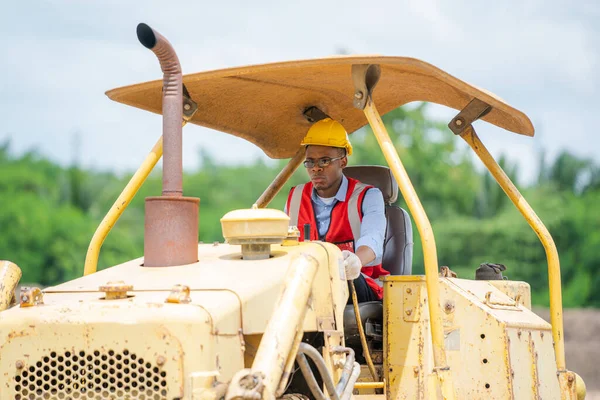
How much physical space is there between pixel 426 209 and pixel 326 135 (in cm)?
2865

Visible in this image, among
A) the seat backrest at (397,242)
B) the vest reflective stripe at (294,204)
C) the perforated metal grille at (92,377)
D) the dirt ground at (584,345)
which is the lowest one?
the dirt ground at (584,345)

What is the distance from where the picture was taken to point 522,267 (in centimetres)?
3086

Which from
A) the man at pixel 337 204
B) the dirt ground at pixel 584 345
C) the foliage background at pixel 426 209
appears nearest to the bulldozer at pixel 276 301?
the man at pixel 337 204

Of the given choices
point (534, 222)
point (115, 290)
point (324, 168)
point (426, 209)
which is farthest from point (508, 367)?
point (426, 209)

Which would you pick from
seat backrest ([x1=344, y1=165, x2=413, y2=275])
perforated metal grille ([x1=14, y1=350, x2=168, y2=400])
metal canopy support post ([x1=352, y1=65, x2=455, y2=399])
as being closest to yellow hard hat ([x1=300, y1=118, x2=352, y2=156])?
seat backrest ([x1=344, y1=165, x2=413, y2=275])

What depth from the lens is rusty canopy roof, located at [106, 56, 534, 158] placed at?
5.75 m

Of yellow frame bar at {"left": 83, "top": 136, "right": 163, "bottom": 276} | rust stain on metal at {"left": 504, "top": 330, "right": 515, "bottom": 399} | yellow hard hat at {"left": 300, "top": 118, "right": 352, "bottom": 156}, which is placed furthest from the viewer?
yellow hard hat at {"left": 300, "top": 118, "right": 352, "bottom": 156}

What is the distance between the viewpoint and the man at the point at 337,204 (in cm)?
644

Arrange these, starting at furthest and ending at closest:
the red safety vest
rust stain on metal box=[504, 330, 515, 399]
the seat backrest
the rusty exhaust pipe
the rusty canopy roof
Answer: the seat backrest < the red safety vest < rust stain on metal box=[504, 330, 515, 399] < the rusty canopy roof < the rusty exhaust pipe

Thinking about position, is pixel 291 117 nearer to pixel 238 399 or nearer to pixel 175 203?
pixel 175 203

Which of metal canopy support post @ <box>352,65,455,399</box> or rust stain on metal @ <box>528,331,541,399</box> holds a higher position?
metal canopy support post @ <box>352,65,455,399</box>

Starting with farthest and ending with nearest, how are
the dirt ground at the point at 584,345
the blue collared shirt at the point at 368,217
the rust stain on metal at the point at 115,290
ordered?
the dirt ground at the point at 584,345
the blue collared shirt at the point at 368,217
the rust stain on metal at the point at 115,290

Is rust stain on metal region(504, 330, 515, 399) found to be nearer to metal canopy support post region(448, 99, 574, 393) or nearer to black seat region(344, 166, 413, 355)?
metal canopy support post region(448, 99, 574, 393)

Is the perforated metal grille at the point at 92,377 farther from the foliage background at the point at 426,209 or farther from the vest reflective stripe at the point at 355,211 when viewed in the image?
the foliage background at the point at 426,209
